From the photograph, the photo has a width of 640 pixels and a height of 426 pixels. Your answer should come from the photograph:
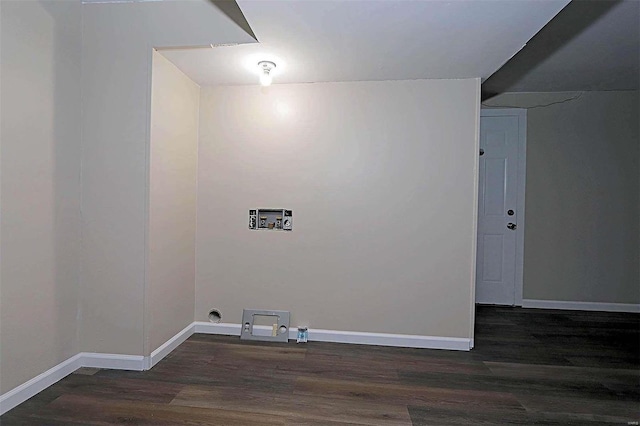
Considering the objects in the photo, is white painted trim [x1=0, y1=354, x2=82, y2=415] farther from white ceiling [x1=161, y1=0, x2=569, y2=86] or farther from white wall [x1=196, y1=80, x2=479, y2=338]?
white ceiling [x1=161, y1=0, x2=569, y2=86]

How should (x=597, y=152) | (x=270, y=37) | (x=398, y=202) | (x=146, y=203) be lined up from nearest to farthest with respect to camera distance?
(x=270, y=37)
(x=146, y=203)
(x=398, y=202)
(x=597, y=152)

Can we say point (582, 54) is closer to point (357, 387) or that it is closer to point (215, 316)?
point (357, 387)

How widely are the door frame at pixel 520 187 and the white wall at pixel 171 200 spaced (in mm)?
3314

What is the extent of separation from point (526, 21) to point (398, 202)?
1425 mm

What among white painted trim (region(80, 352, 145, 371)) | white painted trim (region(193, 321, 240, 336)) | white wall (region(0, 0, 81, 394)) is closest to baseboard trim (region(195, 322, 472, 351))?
white painted trim (region(193, 321, 240, 336))

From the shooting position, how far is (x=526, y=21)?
6.22 feet

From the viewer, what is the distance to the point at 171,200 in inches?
104

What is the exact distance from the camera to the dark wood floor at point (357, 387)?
1861 mm

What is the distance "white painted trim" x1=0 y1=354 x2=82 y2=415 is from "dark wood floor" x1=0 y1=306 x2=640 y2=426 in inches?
1.6

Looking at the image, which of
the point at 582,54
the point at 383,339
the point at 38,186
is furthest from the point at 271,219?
the point at 582,54

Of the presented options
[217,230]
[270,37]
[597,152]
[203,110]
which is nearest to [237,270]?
[217,230]

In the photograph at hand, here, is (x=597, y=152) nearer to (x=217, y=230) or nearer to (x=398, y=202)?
(x=398, y=202)

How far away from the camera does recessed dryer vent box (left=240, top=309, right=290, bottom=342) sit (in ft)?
9.65

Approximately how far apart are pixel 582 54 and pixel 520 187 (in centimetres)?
153
